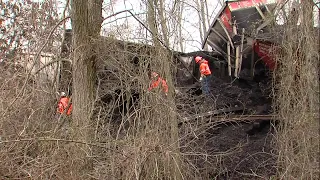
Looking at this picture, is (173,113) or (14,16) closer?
(173,113)

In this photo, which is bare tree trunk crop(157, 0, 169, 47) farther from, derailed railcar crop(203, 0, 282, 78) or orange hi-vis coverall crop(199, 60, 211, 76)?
orange hi-vis coverall crop(199, 60, 211, 76)

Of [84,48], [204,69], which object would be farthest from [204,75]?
[84,48]

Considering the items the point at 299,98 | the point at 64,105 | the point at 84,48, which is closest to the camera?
the point at 299,98

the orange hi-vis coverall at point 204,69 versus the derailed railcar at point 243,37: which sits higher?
the derailed railcar at point 243,37

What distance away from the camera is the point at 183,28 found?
24.8 feet

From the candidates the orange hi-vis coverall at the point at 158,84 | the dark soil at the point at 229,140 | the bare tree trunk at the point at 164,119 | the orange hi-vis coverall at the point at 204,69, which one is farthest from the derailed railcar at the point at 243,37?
the orange hi-vis coverall at the point at 158,84

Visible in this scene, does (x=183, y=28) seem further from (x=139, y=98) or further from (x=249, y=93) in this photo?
(x=249, y=93)

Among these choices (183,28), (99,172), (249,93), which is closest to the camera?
(99,172)

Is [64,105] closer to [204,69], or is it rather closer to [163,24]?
[163,24]

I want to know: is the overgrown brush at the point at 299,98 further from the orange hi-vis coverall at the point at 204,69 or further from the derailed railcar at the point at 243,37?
the orange hi-vis coverall at the point at 204,69

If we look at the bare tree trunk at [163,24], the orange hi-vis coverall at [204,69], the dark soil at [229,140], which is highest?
the bare tree trunk at [163,24]

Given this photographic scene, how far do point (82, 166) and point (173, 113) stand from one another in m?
1.61

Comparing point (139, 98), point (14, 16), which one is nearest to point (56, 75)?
point (139, 98)

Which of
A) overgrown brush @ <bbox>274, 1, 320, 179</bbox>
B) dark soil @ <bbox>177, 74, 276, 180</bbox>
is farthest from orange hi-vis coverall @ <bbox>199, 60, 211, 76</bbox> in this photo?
overgrown brush @ <bbox>274, 1, 320, 179</bbox>
